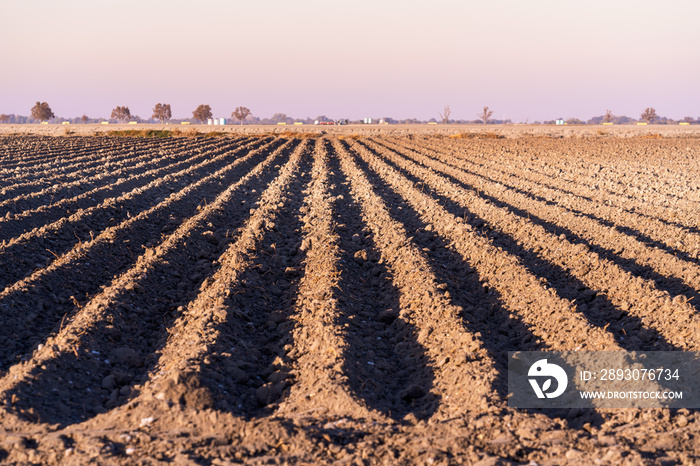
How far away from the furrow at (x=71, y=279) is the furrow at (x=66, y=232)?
0.35 metres

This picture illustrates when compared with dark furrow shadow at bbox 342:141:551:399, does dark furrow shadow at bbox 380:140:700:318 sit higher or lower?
higher

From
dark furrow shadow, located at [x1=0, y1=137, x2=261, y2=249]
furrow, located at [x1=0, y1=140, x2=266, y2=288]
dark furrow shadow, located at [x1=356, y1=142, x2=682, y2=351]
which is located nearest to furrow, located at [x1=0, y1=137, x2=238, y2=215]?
dark furrow shadow, located at [x1=0, y1=137, x2=261, y2=249]

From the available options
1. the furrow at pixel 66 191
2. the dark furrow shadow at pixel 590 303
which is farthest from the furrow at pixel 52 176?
the dark furrow shadow at pixel 590 303

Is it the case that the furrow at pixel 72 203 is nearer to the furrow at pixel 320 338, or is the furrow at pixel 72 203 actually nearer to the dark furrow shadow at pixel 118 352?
the dark furrow shadow at pixel 118 352

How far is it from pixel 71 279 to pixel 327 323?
11.3ft

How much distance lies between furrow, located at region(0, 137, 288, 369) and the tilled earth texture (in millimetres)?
28

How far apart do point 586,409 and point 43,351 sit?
4361mm

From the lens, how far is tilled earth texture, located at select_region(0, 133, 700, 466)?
3.44 m

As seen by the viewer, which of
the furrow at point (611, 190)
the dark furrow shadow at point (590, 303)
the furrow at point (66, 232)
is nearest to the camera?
the dark furrow shadow at point (590, 303)

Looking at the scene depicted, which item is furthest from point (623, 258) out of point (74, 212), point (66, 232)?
point (74, 212)

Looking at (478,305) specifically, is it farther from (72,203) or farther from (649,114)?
(649,114)

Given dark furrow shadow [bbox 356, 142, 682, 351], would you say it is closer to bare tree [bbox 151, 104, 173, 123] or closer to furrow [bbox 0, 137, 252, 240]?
furrow [bbox 0, 137, 252, 240]

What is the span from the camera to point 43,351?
4.60 meters

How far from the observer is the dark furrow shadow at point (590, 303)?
16.6 ft
